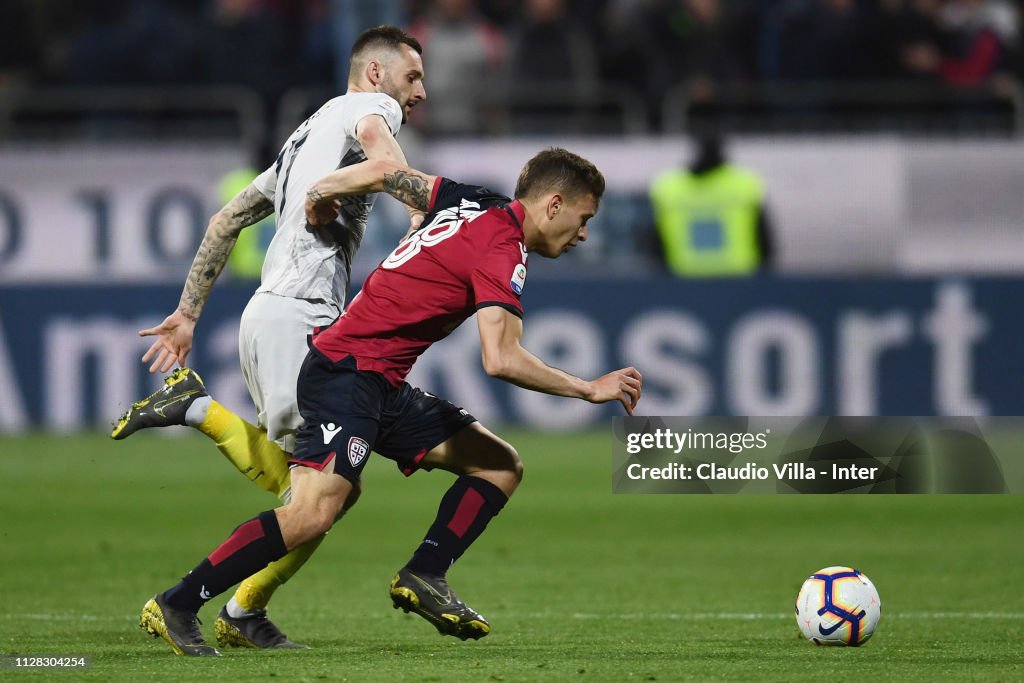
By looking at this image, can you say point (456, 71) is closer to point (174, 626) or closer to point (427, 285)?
point (427, 285)

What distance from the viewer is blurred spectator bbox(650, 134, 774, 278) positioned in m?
15.2

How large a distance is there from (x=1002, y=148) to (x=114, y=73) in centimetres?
811

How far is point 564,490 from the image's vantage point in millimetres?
12055

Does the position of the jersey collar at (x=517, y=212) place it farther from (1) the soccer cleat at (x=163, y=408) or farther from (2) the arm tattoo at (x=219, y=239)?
(1) the soccer cleat at (x=163, y=408)

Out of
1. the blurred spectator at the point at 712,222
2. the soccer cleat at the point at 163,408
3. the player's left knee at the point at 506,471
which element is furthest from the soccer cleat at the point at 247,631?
the blurred spectator at the point at 712,222

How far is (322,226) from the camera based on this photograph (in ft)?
21.4

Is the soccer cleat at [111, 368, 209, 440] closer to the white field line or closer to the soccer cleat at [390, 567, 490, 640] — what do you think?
the white field line

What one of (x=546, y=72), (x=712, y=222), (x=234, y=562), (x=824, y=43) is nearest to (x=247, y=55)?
(x=546, y=72)

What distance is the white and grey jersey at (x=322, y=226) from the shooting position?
658cm

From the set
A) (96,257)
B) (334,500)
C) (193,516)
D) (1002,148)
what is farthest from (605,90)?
(334,500)

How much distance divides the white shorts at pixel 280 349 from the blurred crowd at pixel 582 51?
9269 millimetres

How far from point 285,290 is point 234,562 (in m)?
1.15

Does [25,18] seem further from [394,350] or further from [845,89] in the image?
[394,350]

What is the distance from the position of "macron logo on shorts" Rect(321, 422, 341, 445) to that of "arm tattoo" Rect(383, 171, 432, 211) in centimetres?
84
